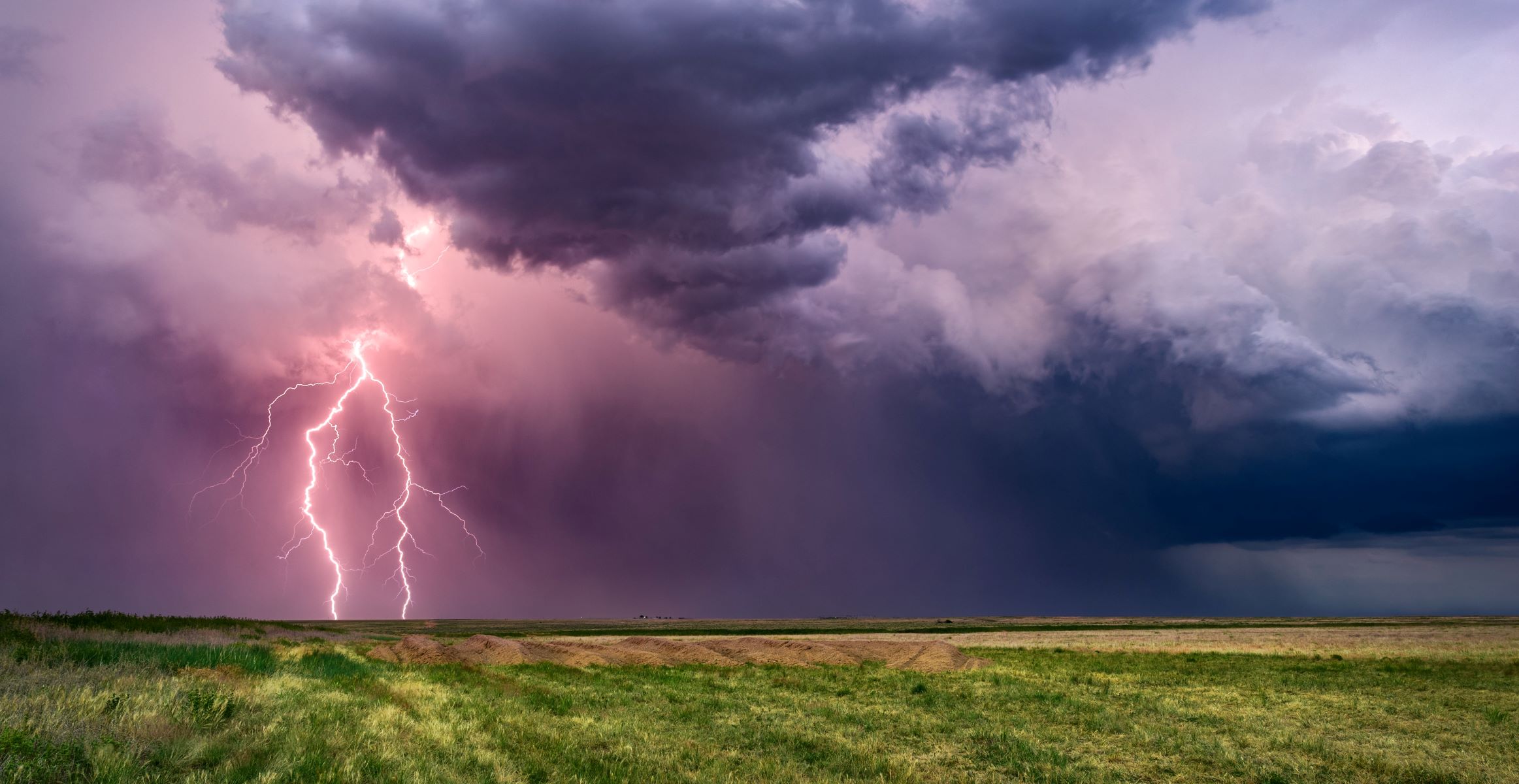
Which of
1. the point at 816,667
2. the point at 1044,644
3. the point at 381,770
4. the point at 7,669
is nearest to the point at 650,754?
the point at 381,770

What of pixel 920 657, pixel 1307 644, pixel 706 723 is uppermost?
pixel 706 723

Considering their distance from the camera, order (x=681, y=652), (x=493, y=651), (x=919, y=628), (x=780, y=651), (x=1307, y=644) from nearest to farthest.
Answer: (x=780, y=651) → (x=681, y=652) → (x=493, y=651) → (x=1307, y=644) → (x=919, y=628)

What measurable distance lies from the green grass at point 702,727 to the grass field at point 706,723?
7 centimetres

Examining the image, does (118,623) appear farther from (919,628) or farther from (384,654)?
(919,628)

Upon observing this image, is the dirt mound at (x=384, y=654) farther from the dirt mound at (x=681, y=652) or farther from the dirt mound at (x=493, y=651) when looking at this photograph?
the dirt mound at (x=681, y=652)

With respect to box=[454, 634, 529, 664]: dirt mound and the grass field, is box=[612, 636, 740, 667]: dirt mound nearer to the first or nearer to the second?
box=[454, 634, 529, 664]: dirt mound

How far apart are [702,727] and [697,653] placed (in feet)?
89.5

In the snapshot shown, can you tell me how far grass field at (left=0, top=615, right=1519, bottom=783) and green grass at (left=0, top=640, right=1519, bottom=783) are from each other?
7 cm

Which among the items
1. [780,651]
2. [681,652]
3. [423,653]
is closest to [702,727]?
[780,651]

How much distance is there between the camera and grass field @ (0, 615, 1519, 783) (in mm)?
9773

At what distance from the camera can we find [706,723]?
18.6 meters

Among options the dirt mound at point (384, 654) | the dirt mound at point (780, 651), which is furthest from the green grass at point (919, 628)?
the dirt mound at point (780, 651)

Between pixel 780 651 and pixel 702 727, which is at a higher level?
pixel 702 727

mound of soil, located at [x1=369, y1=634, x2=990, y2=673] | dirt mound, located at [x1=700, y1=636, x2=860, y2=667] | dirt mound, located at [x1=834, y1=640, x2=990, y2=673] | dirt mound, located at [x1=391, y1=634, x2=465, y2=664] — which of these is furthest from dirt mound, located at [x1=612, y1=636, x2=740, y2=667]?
dirt mound, located at [x1=391, y1=634, x2=465, y2=664]
